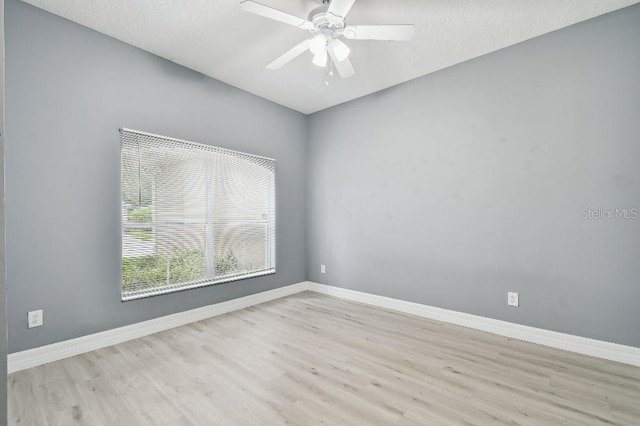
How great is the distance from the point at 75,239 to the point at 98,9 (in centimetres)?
188

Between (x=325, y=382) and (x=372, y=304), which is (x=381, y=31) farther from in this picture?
(x=372, y=304)

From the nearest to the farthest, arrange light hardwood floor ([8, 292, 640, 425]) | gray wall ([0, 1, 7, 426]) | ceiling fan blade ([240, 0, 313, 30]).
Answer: gray wall ([0, 1, 7, 426])
light hardwood floor ([8, 292, 640, 425])
ceiling fan blade ([240, 0, 313, 30])

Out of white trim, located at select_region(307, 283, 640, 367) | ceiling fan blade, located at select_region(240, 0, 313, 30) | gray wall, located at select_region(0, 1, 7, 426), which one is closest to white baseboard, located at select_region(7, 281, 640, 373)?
white trim, located at select_region(307, 283, 640, 367)

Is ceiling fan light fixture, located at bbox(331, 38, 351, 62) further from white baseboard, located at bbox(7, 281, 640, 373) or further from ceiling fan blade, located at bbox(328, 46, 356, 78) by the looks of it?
white baseboard, located at bbox(7, 281, 640, 373)

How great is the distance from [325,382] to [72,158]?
274 cm

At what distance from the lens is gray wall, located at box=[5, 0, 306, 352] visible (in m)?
2.21

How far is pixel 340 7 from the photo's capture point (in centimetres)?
196

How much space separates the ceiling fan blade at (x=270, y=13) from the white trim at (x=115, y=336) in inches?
113

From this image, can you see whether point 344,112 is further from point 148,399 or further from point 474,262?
point 148,399

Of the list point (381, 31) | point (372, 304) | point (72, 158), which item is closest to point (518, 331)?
point (372, 304)

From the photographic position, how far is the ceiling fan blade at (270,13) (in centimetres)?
184

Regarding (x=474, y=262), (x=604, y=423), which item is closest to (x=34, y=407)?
(x=604, y=423)

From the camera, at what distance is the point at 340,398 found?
1.85 metres

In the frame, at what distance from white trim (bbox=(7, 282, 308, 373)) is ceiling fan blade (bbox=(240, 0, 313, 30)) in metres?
2.86
